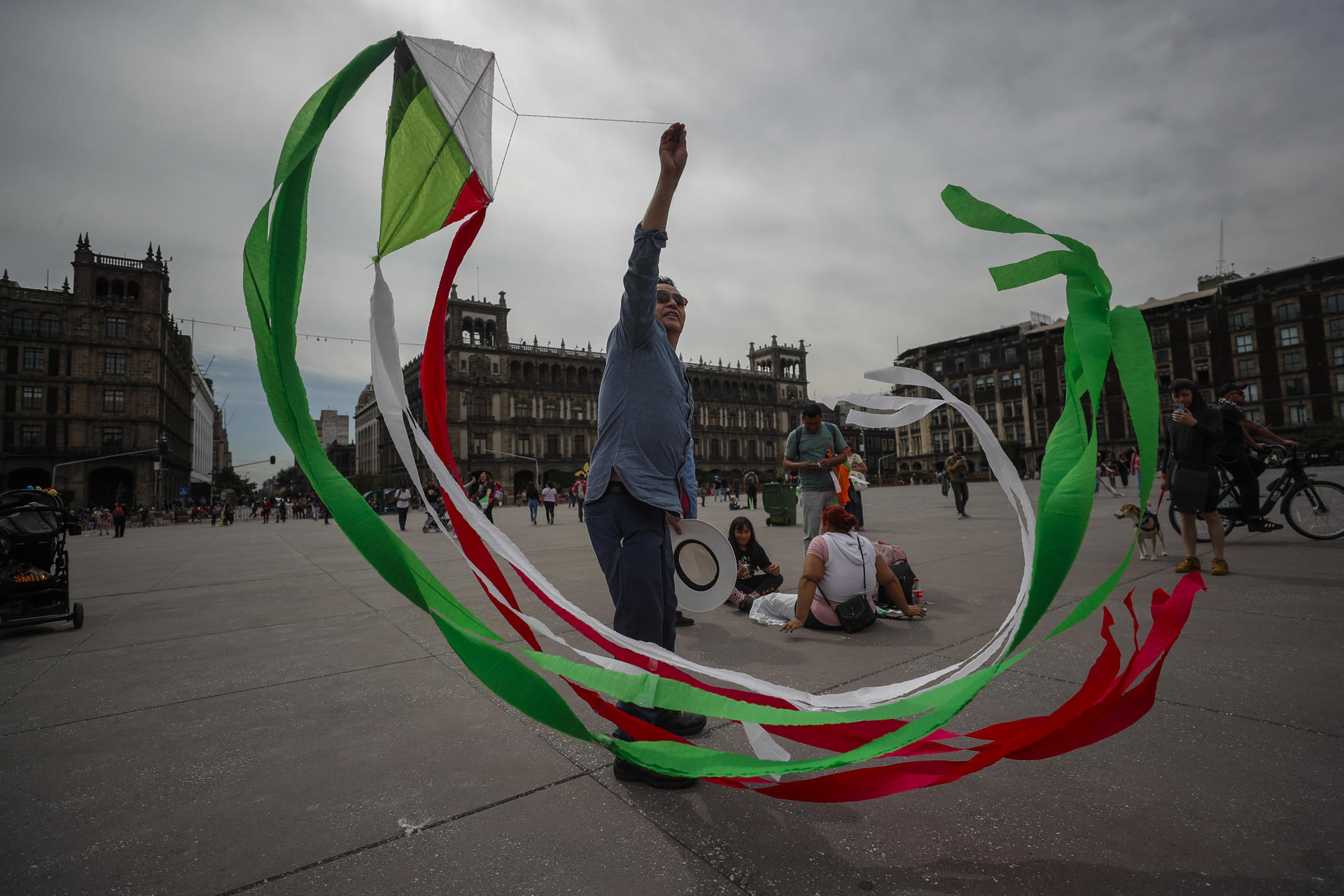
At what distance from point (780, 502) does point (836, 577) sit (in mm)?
9656

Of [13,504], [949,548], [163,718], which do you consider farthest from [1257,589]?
[13,504]

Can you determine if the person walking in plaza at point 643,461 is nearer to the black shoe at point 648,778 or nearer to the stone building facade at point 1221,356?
the black shoe at point 648,778

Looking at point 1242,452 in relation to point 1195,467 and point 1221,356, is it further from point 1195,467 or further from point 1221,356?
point 1221,356

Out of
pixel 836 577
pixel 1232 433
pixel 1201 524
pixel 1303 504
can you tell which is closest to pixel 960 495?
pixel 1201 524

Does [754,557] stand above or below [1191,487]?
below

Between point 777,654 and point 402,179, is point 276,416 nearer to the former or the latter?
point 402,179

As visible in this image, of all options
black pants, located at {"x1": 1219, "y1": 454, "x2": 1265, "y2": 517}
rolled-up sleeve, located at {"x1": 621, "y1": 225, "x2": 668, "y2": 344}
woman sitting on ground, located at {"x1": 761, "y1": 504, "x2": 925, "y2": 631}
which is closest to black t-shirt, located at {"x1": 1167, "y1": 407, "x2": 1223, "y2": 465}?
black pants, located at {"x1": 1219, "y1": 454, "x2": 1265, "y2": 517}

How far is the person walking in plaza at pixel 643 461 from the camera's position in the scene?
2.02m

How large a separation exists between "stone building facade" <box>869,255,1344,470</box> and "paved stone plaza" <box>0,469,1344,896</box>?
41819 millimetres

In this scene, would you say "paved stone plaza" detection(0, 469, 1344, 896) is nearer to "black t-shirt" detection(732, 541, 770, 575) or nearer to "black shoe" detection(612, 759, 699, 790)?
"black shoe" detection(612, 759, 699, 790)

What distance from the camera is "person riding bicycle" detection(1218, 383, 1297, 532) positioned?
18.9 ft

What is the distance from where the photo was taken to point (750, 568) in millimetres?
5059

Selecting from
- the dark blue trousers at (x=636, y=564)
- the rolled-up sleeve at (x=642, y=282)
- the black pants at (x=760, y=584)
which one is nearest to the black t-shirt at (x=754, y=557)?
the black pants at (x=760, y=584)

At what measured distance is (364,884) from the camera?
4.86 ft
